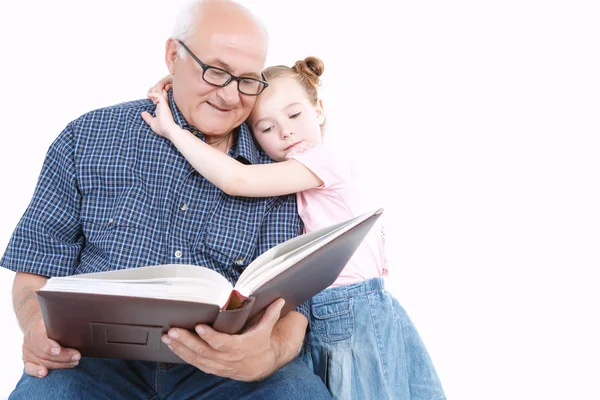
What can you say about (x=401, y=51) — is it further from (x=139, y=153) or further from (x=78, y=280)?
(x=78, y=280)

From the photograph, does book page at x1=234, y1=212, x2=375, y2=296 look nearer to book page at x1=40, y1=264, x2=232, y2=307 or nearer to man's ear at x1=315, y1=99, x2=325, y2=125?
book page at x1=40, y1=264, x2=232, y2=307

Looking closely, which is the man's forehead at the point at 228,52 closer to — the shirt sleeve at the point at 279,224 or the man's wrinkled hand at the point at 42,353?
the shirt sleeve at the point at 279,224

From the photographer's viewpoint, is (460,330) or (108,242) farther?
(460,330)

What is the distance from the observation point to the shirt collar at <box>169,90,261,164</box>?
2.02 meters

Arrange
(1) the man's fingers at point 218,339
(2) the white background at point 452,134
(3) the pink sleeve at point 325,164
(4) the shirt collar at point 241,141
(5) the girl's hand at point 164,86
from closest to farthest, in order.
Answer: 1. (1) the man's fingers at point 218,339
2. (3) the pink sleeve at point 325,164
3. (4) the shirt collar at point 241,141
4. (5) the girl's hand at point 164,86
5. (2) the white background at point 452,134

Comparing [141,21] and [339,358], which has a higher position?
[141,21]

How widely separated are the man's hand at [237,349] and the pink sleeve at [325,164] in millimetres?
508

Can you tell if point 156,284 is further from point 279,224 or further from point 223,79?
point 223,79

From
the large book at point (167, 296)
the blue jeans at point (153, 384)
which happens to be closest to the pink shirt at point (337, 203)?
the blue jeans at point (153, 384)

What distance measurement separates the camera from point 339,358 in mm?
1830

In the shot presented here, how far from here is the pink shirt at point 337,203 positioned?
75.7 inches

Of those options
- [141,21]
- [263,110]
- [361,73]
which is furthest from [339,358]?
[141,21]

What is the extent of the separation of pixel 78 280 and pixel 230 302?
289mm

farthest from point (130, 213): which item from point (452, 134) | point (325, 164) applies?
point (452, 134)
